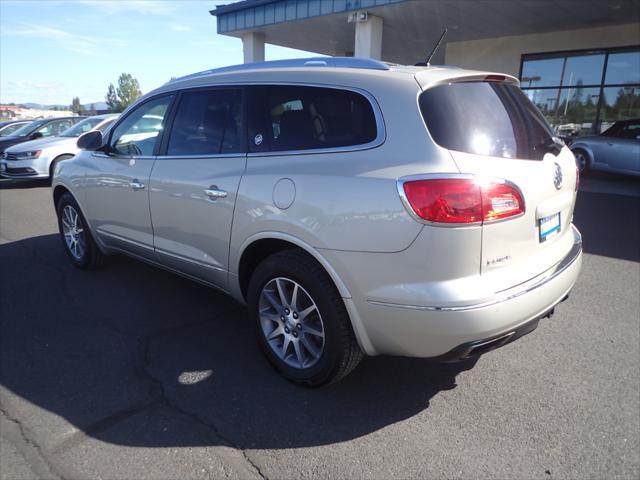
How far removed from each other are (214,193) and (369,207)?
125 centimetres

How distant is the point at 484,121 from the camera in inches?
100

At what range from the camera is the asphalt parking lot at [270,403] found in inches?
92.2

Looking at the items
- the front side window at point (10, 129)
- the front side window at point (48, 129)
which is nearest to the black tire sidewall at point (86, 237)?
the front side window at point (48, 129)

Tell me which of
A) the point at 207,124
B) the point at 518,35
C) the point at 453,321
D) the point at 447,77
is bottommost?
the point at 453,321

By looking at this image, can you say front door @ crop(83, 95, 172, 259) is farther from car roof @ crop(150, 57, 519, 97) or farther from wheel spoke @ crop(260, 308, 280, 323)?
wheel spoke @ crop(260, 308, 280, 323)

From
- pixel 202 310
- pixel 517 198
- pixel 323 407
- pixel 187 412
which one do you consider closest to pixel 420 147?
pixel 517 198

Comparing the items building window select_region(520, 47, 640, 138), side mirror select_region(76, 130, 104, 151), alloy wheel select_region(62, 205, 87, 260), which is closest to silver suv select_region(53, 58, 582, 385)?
side mirror select_region(76, 130, 104, 151)

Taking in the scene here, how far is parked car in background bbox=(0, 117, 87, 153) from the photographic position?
40.8 ft

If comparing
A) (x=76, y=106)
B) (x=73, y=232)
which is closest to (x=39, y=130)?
(x=73, y=232)

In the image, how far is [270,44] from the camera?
61.8ft

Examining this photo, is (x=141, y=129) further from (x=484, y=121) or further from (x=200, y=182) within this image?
(x=484, y=121)

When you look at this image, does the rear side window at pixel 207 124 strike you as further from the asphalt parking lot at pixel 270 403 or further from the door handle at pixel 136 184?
the asphalt parking lot at pixel 270 403

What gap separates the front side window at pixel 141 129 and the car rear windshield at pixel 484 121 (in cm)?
231

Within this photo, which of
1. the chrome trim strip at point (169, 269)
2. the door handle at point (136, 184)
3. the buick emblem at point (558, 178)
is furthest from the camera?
the door handle at point (136, 184)
